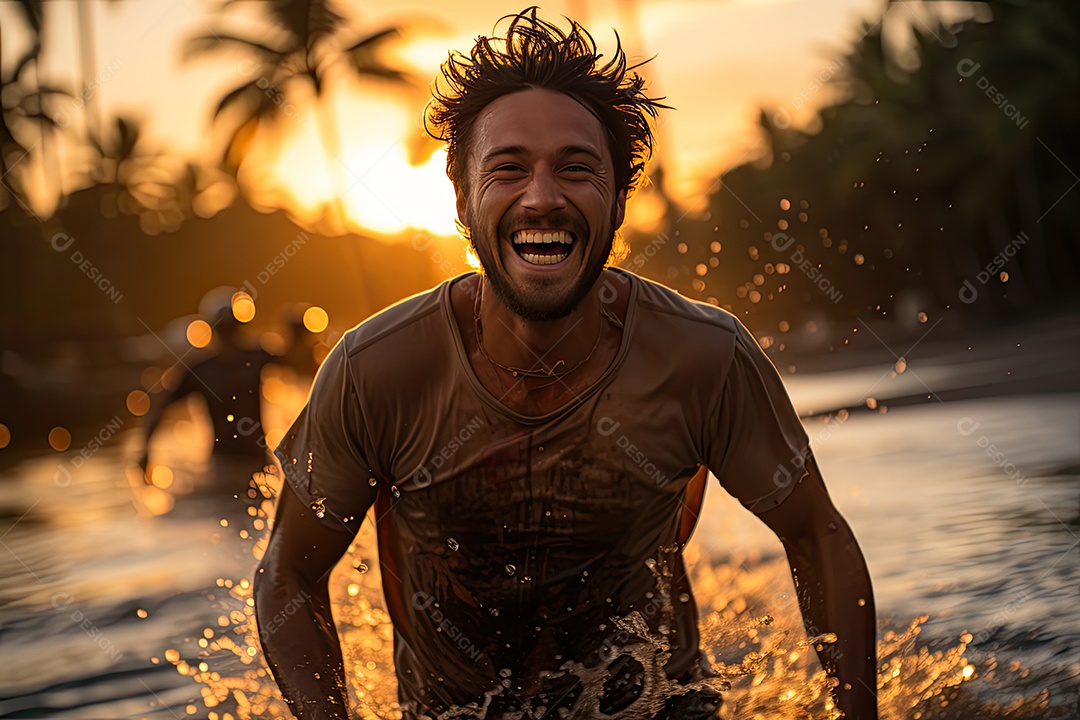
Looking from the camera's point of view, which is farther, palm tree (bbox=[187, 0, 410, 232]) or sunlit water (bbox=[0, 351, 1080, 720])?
palm tree (bbox=[187, 0, 410, 232])

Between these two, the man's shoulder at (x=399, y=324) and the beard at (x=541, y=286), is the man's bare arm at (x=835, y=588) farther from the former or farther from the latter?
the man's shoulder at (x=399, y=324)

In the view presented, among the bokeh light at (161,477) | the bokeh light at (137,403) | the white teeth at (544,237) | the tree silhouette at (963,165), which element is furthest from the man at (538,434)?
the tree silhouette at (963,165)

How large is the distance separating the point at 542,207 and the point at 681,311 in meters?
0.53

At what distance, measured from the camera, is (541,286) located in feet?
10.5

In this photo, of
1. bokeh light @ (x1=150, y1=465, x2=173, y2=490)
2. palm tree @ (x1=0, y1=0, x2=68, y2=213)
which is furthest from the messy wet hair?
palm tree @ (x1=0, y1=0, x2=68, y2=213)

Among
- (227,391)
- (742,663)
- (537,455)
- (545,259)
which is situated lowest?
(742,663)

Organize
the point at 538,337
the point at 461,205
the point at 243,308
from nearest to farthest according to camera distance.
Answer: the point at 538,337, the point at 461,205, the point at 243,308

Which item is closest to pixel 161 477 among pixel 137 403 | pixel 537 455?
pixel 537 455

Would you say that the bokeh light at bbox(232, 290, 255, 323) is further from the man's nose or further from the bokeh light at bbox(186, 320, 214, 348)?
the man's nose

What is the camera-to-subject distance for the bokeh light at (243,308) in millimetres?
11250

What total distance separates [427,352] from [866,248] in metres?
55.6

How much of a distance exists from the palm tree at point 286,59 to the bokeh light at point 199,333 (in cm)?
2373

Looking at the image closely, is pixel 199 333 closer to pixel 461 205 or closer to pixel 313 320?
pixel 313 320

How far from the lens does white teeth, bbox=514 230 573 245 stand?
3.20m
